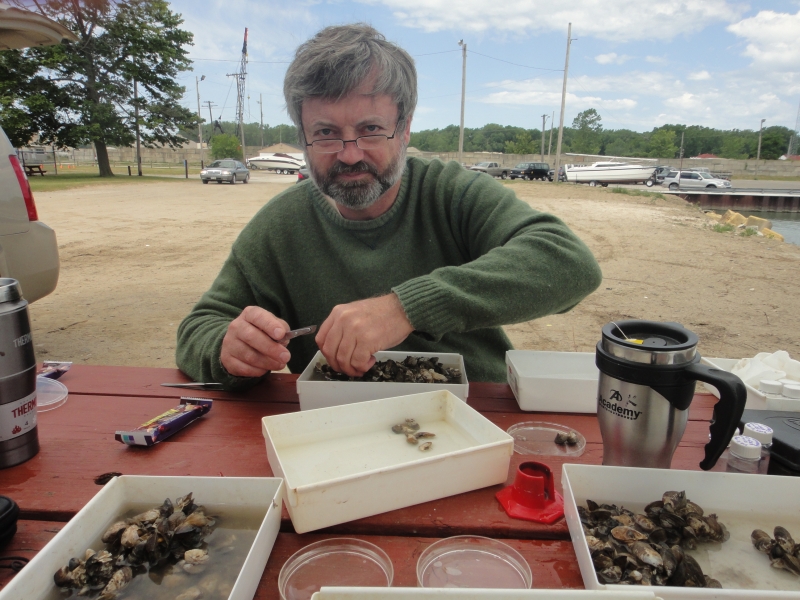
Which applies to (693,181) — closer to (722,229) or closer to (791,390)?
(722,229)

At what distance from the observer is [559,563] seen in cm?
75

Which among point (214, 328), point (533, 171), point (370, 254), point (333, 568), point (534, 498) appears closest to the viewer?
point (333, 568)

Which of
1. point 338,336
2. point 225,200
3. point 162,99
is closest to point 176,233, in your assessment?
point 225,200

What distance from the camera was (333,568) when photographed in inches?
29.3

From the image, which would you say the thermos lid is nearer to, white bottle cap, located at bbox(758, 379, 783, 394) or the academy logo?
the academy logo

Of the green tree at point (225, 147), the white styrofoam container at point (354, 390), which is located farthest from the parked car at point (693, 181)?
the green tree at point (225, 147)

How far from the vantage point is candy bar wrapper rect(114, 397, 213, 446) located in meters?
1.09

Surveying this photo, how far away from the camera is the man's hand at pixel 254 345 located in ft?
4.15

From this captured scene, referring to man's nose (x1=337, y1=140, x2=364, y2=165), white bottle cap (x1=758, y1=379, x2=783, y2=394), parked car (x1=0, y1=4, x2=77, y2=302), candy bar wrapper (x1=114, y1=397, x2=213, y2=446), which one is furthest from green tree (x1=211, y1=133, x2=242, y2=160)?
white bottle cap (x1=758, y1=379, x2=783, y2=394)

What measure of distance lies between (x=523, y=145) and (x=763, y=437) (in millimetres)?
58249

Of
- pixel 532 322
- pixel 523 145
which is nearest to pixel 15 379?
pixel 532 322

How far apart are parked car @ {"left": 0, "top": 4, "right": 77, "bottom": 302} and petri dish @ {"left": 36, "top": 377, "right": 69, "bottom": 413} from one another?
2.20 metres

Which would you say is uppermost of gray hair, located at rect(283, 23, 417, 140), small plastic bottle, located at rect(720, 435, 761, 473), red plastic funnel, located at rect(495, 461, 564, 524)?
gray hair, located at rect(283, 23, 417, 140)

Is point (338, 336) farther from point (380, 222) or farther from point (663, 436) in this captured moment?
point (380, 222)
